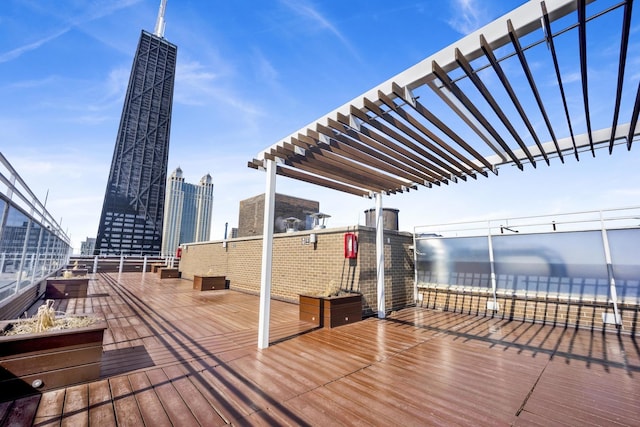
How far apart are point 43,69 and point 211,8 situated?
19.0 feet

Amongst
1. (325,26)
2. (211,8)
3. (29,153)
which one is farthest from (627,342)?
(29,153)

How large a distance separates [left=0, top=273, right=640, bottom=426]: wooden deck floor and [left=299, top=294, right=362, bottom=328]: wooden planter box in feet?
0.71

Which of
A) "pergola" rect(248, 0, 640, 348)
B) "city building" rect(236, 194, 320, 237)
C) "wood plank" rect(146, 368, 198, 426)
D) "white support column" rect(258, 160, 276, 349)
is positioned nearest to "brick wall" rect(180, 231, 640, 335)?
"white support column" rect(258, 160, 276, 349)

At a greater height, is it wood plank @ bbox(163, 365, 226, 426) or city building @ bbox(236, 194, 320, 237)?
city building @ bbox(236, 194, 320, 237)

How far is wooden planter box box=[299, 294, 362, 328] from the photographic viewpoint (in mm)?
4977

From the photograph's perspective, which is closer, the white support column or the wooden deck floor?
the wooden deck floor

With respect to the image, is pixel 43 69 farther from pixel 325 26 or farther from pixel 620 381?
pixel 620 381

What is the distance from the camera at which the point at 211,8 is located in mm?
6875

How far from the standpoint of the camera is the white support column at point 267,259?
3.74 meters

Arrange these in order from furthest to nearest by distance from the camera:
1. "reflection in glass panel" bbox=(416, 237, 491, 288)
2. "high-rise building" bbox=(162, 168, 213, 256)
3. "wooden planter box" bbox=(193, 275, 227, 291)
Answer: "high-rise building" bbox=(162, 168, 213, 256) → "wooden planter box" bbox=(193, 275, 227, 291) → "reflection in glass panel" bbox=(416, 237, 491, 288)

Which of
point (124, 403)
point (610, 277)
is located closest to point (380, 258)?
point (610, 277)

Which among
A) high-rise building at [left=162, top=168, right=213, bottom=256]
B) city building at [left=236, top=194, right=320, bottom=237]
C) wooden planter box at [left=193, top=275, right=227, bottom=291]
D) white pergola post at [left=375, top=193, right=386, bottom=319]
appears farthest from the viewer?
high-rise building at [left=162, top=168, right=213, bottom=256]

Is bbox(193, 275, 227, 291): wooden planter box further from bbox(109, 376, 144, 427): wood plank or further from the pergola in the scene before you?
bbox(109, 376, 144, 427): wood plank

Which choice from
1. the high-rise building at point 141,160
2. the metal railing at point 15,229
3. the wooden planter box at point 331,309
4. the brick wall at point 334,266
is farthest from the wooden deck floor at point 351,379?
the high-rise building at point 141,160
